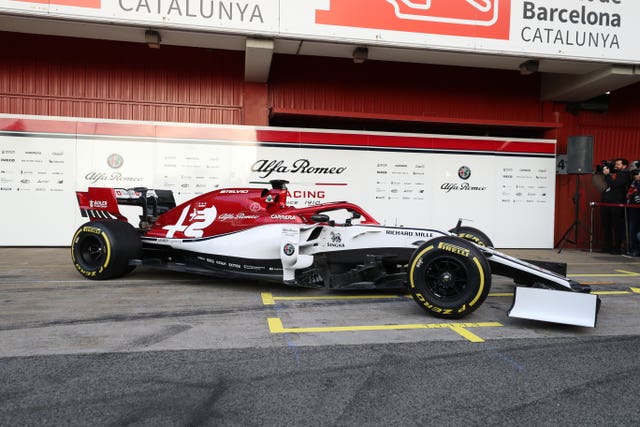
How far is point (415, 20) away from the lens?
9.29m

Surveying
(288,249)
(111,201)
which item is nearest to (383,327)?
(288,249)

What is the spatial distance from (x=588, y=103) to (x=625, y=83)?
144cm

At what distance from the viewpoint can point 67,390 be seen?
9.10 feet

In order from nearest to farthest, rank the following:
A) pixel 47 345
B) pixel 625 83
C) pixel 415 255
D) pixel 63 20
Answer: pixel 47 345
pixel 415 255
pixel 63 20
pixel 625 83

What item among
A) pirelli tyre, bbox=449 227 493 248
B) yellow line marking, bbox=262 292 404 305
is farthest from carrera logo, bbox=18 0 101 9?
pirelli tyre, bbox=449 227 493 248

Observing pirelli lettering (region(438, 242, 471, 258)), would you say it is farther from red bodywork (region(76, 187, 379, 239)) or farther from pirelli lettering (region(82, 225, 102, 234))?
pirelli lettering (region(82, 225, 102, 234))

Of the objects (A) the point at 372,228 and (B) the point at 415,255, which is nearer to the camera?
(B) the point at 415,255

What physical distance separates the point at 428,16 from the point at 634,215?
5963mm

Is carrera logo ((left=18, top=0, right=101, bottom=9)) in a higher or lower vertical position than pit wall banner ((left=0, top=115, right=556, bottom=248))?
higher

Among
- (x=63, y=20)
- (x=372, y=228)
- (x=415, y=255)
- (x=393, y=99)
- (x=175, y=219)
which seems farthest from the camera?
(x=393, y=99)

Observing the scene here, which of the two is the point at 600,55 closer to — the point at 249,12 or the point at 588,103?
the point at 588,103

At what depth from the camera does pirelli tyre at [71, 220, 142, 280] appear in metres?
5.95

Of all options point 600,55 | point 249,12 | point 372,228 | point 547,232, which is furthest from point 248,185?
point 600,55

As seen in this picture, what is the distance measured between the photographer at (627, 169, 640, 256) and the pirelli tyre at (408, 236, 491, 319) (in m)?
7.72
